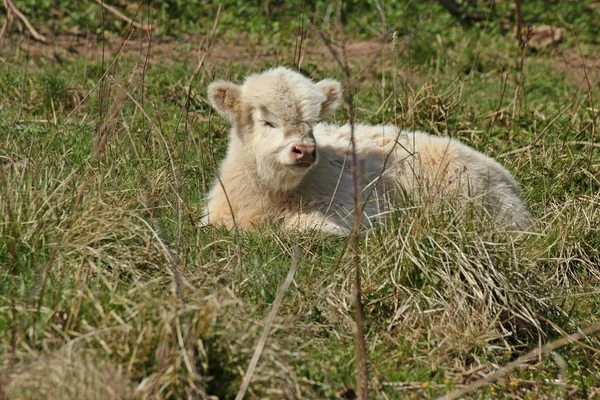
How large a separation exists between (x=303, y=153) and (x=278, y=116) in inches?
15.1

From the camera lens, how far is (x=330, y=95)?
8094 mm

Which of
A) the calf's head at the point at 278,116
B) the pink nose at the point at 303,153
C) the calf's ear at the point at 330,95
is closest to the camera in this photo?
the pink nose at the point at 303,153

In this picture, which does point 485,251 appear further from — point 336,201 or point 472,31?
point 472,31

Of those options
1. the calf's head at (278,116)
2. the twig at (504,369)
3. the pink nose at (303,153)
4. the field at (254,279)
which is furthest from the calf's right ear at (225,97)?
the twig at (504,369)

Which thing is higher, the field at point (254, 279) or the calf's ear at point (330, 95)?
the calf's ear at point (330, 95)

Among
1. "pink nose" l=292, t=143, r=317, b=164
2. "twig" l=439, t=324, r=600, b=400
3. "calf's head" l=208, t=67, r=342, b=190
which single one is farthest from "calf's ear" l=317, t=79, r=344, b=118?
"twig" l=439, t=324, r=600, b=400

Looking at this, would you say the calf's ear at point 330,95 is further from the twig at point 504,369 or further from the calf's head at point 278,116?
the twig at point 504,369

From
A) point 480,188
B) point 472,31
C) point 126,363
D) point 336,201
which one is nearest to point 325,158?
point 336,201

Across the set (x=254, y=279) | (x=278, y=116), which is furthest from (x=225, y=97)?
(x=254, y=279)

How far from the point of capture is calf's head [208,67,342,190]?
7570 millimetres

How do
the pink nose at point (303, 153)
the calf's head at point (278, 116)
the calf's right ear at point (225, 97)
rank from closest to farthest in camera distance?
the pink nose at point (303, 153) < the calf's head at point (278, 116) < the calf's right ear at point (225, 97)

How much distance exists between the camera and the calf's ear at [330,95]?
8.02 metres

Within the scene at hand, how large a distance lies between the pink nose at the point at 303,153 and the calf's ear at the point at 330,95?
2.04 ft

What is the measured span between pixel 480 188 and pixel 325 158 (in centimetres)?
126
